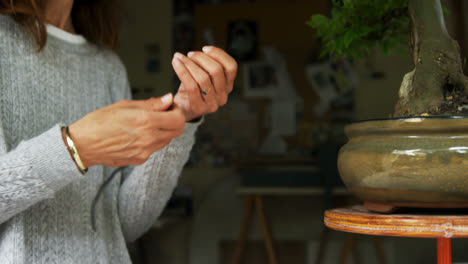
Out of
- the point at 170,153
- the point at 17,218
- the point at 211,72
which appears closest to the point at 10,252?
the point at 17,218

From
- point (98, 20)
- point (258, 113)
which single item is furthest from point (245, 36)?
point (98, 20)

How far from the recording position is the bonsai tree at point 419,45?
557 millimetres

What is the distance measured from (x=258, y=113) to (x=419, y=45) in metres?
2.70

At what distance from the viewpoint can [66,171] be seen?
546 millimetres

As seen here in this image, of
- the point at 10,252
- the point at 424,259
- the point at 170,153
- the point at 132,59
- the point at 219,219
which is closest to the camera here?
the point at 10,252

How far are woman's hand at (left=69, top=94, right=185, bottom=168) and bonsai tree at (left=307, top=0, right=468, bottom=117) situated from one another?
0.29 metres

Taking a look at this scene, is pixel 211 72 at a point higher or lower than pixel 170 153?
higher

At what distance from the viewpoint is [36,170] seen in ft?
1.79

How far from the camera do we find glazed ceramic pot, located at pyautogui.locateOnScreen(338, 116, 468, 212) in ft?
1.59

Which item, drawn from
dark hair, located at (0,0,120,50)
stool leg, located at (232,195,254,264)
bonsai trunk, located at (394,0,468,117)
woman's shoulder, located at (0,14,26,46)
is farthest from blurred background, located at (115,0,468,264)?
bonsai trunk, located at (394,0,468,117)

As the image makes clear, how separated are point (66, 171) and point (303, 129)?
2801 millimetres

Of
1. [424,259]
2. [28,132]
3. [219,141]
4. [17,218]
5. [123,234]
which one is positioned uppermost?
[28,132]

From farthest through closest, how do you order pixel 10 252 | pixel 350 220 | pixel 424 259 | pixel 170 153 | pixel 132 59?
pixel 132 59, pixel 424 259, pixel 170 153, pixel 10 252, pixel 350 220

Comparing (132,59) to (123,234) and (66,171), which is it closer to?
(123,234)
